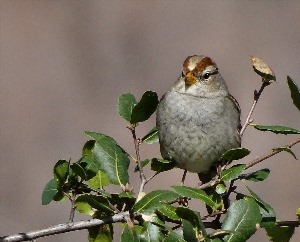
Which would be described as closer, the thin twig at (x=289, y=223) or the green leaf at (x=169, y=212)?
the green leaf at (x=169, y=212)

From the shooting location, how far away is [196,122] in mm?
4207

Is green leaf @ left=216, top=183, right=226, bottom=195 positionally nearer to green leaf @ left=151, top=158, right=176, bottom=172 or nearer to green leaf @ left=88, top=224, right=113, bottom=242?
green leaf @ left=151, top=158, right=176, bottom=172

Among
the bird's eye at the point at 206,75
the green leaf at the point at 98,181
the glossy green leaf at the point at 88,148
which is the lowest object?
the green leaf at the point at 98,181

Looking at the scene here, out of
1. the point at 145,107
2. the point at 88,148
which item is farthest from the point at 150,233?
the point at 145,107

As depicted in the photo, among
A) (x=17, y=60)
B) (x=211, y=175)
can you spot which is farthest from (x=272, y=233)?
(x=17, y=60)

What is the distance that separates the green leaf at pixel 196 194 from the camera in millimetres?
3080

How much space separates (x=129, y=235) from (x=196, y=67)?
1.35 meters

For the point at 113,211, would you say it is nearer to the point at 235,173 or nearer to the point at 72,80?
the point at 235,173

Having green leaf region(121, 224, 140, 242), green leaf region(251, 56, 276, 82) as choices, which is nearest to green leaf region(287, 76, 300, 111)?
green leaf region(251, 56, 276, 82)

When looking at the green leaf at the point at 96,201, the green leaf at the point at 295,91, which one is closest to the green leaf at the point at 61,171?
the green leaf at the point at 96,201

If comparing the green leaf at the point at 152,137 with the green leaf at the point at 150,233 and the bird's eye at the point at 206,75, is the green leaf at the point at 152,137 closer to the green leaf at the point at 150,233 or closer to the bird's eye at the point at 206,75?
the bird's eye at the point at 206,75

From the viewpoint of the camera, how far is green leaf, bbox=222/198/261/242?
3.08 m

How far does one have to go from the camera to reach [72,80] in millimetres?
8586

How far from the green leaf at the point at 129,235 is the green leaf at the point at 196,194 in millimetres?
196
